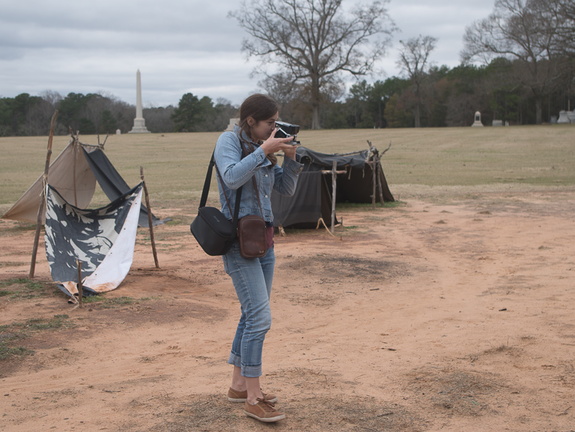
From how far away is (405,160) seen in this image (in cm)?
3203

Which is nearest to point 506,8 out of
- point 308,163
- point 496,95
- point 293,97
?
point 496,95

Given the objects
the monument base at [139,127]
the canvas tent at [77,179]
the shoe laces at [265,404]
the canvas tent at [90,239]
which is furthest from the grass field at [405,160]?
the shoe laces at [265,404]

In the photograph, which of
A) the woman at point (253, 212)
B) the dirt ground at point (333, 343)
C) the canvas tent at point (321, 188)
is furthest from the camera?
the canvas tent at point (321, 188)

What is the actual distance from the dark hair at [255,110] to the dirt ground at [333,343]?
164cm

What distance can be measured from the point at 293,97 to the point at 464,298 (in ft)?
172

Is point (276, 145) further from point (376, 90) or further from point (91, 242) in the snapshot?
point (376, 90)

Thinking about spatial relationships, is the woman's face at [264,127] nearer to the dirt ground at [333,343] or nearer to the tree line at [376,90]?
the dirt ground at [333,343]

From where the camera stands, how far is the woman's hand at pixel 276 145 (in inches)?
153

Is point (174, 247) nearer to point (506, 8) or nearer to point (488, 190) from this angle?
point (488, 190)

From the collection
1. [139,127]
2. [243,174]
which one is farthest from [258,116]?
[139,127]

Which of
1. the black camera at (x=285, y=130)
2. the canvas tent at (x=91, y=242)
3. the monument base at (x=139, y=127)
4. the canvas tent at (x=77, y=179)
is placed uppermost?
the monument base at (x=139, y=127)

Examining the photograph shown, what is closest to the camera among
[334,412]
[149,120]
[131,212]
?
[334,412]

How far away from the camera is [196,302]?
7.88 m

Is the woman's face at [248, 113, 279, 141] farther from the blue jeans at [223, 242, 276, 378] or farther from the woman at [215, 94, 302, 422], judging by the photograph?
the blue jeans at [223, 242, 276, 378]
